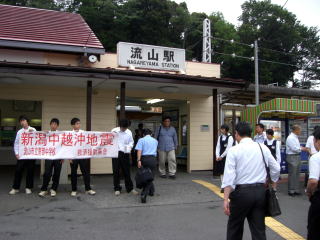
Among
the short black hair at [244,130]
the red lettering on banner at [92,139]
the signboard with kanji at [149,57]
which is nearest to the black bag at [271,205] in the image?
the short black hair at [244,130]

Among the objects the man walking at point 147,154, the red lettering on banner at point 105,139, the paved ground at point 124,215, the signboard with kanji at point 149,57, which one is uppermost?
the signboard with kanji at point 149,57

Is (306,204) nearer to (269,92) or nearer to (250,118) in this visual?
(250,118)

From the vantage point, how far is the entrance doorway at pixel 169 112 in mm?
13352

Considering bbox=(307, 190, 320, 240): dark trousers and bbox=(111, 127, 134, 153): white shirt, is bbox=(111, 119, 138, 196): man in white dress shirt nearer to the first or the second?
bbox=(111, 127, 134, 153): white shirt

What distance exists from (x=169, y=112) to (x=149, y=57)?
3.52 meters

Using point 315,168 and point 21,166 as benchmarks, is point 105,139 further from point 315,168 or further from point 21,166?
point 315,168

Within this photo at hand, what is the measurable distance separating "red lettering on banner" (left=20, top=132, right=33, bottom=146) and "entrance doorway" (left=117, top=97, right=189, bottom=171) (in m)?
4.90

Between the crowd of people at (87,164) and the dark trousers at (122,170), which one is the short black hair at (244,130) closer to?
the crowd of people at (87,164)

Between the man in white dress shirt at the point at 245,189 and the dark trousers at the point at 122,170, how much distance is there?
4519mm

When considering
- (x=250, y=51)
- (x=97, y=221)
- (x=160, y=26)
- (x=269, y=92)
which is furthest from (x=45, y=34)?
(x=250, y=51)

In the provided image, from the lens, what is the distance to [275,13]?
44.4 meters

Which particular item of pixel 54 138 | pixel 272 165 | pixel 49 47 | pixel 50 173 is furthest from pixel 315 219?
pixel 49 47

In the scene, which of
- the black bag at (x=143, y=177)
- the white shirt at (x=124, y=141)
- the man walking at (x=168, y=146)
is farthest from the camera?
the man walking at (x=168, y=146)

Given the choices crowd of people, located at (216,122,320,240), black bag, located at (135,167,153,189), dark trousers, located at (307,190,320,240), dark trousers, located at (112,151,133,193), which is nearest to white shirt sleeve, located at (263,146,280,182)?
crowd of people, located at (216,122,320,240)
